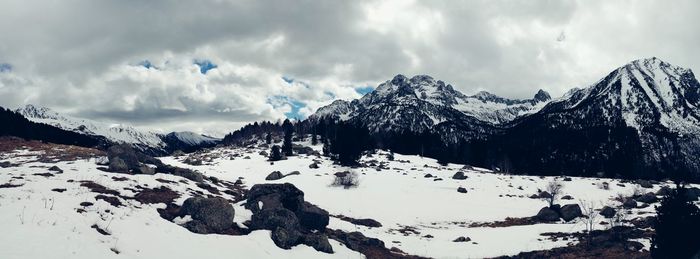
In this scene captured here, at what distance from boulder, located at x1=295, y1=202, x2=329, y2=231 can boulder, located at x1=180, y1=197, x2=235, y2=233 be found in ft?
24.0

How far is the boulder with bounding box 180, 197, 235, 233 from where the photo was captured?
30547 mm

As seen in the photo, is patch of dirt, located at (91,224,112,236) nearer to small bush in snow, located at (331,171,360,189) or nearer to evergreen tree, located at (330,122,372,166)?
small bush in snow, located at (331,171,360,189)

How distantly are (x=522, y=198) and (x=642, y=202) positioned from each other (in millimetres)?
15732

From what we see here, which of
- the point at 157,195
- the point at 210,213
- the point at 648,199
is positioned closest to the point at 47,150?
the point at 157,195

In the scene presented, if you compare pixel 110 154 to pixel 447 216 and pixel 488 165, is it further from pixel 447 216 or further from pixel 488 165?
pixel 488 165

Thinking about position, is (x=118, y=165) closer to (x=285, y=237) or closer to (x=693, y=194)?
(x=285, y=237)

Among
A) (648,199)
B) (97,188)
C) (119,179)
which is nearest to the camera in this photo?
(97,188)

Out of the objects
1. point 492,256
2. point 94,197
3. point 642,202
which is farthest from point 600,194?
point 94,197

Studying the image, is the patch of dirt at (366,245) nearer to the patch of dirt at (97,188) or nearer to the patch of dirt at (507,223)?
the patch of dirt at (97,188)

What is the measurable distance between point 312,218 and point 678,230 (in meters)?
26.8

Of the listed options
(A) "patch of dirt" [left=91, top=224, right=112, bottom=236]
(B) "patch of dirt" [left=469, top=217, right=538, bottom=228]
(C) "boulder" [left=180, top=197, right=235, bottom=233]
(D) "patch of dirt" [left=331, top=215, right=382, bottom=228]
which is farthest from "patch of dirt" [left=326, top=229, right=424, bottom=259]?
(B) "patch of dirt" [left=469, top=217, right=538, bottom=228]

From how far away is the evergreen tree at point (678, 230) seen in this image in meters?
26.2

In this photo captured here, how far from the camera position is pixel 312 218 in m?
37.5

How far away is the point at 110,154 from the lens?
47406mm
